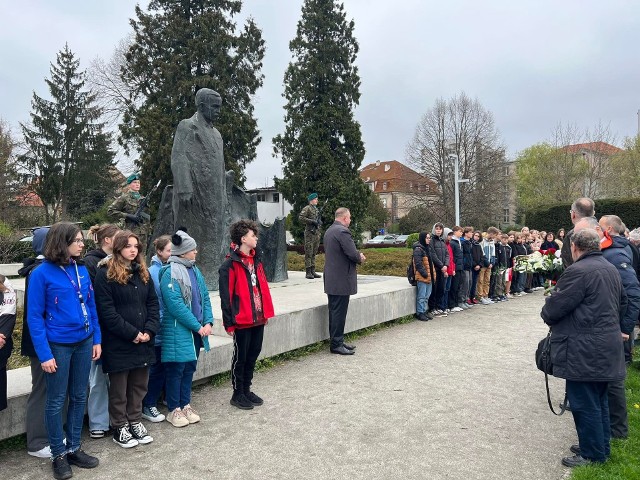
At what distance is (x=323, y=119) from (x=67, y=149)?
17600mm

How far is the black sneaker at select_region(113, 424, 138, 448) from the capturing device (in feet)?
12.6

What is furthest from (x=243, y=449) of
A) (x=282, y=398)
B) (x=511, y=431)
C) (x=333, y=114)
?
(x=333, y=114)

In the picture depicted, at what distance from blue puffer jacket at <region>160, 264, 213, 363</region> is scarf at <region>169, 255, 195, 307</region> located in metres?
0.04

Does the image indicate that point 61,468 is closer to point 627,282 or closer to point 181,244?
point 181,244

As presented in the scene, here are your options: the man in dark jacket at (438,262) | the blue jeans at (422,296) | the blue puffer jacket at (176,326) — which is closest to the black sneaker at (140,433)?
the blue puffer jacket at (176,326)

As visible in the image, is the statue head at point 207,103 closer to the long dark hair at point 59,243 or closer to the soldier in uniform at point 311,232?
the soldier in uniform at point 311,232

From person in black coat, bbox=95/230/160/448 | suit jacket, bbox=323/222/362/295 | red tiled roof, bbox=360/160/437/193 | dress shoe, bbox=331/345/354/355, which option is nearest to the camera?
person in black coat, bbox=95/230/160/448

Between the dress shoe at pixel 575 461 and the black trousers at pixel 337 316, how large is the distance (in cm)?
334

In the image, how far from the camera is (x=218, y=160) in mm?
8422

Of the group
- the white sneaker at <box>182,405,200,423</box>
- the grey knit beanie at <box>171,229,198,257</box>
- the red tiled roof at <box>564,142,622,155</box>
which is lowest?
the white sneaker at <box>182,405,200,423</box>

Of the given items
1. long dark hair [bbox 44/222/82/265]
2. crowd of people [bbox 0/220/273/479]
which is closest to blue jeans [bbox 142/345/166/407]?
crowd of people [bbox 0/220/273/479]

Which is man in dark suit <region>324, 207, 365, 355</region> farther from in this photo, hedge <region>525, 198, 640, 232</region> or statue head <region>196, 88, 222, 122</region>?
hedge <region>525, 198, 640, 232</region>

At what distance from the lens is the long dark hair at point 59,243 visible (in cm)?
345

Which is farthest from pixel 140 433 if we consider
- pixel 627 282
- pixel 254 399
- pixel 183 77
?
pixel 183 77
